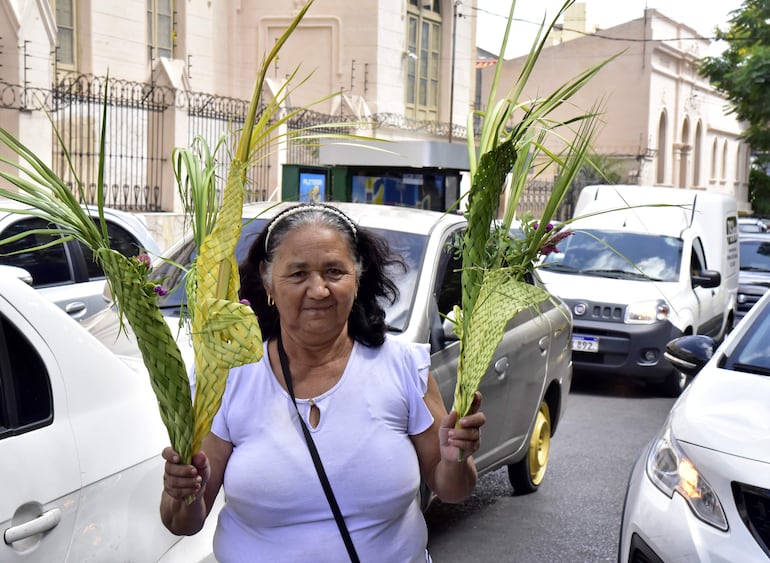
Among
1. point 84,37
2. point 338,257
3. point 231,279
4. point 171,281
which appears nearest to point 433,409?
point 338,257

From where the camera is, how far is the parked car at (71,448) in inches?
107

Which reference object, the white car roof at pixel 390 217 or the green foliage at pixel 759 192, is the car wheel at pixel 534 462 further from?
the green foliage at pixel 759 192

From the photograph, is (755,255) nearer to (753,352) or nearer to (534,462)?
(534,462)

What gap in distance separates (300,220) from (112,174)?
15366mm

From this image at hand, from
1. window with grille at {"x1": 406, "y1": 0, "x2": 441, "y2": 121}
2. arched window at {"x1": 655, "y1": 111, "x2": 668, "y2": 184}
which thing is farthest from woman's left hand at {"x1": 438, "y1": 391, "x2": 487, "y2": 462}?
arched window at {"x1": 655, "y1": 111, "x2": 668, "y2": 184}

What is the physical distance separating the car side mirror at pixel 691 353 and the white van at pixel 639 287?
13.2ft

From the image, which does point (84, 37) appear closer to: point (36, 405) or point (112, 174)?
point (112, 174)

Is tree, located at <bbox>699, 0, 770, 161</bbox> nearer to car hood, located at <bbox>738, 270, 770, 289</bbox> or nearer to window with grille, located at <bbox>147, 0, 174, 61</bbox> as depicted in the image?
car hood, located at <bbox>738, 270, 770, 289</bbox>

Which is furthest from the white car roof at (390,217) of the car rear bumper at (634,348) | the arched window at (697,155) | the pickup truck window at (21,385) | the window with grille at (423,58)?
the arched window at (697,155)

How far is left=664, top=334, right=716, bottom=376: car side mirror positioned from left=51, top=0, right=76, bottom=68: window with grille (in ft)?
52.3

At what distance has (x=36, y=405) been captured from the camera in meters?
2.90

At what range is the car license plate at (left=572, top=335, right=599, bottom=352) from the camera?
1070 cm

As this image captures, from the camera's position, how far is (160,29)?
838 inches

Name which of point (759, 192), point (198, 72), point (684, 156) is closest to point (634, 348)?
point (198, 72)
